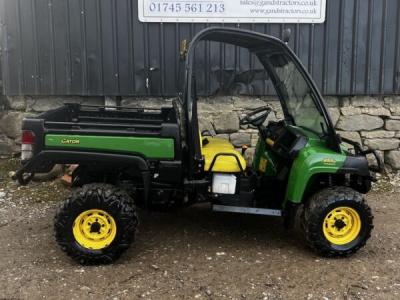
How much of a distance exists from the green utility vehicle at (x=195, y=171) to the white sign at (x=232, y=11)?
192 cm

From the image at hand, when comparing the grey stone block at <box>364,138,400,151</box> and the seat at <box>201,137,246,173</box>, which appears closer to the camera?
the seat at <box>201,137,246,173</box>

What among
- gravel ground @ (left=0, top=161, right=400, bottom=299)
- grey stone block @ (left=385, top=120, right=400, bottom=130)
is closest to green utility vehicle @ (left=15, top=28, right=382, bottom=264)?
gravel ground @ (left=0, top=161, right=400, bottom=299)

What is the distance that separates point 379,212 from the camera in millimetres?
5309

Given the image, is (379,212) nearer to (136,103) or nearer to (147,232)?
(147,232)

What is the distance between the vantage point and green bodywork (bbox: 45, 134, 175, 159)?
A: 12.0ft

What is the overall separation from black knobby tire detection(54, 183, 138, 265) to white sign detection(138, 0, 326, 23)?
316 centimetres

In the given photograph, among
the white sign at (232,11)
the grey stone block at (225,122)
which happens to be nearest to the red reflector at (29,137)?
the white sign at (232,11)

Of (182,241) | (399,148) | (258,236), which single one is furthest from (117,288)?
(399,148)

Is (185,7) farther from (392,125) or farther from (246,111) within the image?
(392,125)

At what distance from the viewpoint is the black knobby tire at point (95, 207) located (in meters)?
3.64

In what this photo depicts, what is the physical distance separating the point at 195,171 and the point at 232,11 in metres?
3.04

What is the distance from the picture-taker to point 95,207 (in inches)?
144

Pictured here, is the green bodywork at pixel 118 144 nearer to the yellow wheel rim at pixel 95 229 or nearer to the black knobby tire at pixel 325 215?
the yellow wheel rim at pixel 95 229

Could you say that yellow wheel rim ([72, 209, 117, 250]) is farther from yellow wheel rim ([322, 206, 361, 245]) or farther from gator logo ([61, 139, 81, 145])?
yellow wheel rim ([322, 206, 361, 245])
